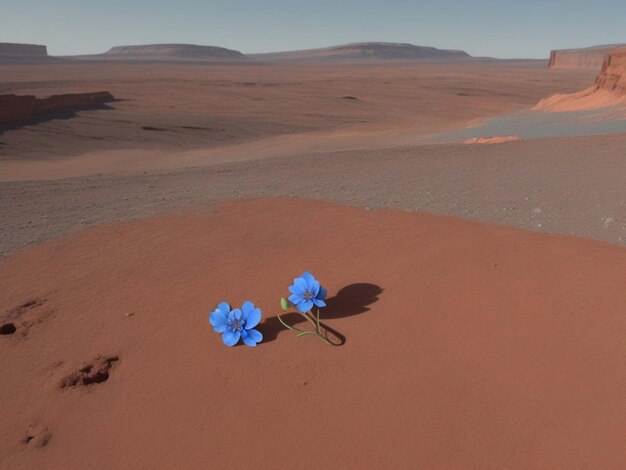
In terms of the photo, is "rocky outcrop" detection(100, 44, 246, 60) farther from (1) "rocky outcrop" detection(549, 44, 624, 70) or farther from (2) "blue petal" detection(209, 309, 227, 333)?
(2) "blue petal" detection(209, 309, 227, 333)

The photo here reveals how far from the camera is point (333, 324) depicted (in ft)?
7.79

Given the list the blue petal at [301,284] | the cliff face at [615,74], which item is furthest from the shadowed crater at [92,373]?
the cliff face at [615,74]

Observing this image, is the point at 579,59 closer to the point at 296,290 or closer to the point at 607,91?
the point at 607,91

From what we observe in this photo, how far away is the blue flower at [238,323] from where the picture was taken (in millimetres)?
2234

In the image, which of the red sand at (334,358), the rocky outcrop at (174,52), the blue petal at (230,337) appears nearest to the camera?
the red sand at (334,358)

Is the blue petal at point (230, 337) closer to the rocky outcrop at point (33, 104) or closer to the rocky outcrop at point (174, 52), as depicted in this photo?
the rocky outcrop at point (33, 104)

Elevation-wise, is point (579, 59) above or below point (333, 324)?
above

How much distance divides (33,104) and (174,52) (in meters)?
153

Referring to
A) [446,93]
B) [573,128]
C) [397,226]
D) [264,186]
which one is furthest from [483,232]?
[446,93]

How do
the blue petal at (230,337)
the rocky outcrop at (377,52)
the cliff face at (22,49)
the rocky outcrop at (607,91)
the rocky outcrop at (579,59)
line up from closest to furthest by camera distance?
1. the blue petal at (230,337)
2. the rocky outcrop at (607,91)
3. the rocky outcrop at (579,59)
4. the cliff face at (22,49)
5. the rocky outcrop at (377,52)

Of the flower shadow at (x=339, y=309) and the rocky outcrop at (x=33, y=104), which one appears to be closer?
the flower shadow at (x=339, y=309)

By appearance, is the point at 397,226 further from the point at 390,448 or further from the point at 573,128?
the point at 573,128

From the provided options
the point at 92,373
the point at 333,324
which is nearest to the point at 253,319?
the point at 333,324

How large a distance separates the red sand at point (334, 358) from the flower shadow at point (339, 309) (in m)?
0.01
